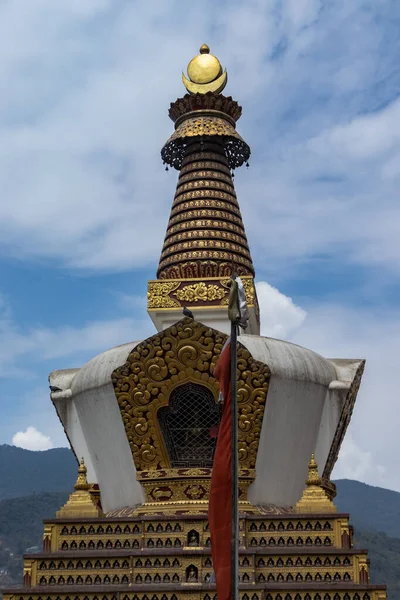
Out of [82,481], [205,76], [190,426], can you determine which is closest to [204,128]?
[205,76]

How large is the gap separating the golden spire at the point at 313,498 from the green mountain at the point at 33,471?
140 m

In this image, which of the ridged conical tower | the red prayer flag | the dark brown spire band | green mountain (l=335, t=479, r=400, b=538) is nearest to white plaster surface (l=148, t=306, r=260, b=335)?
the ridged conical tower

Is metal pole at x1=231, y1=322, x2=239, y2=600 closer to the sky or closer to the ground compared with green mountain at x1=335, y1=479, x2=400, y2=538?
closer to the ground

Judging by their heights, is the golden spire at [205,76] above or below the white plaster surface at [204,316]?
above

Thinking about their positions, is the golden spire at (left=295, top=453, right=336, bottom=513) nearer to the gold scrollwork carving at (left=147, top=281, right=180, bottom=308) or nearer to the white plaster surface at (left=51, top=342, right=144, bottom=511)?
the white plaster surface at (left=51, top=342, right=144, bottom=511)

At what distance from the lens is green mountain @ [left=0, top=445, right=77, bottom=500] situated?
158250 mm

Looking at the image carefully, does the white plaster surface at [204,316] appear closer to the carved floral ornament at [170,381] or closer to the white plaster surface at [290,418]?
the white plaster surface at [290,418]

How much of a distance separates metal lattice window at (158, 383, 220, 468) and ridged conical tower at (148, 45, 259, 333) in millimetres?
2723

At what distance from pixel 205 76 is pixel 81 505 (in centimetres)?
1178

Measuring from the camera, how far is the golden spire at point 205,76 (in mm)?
23312

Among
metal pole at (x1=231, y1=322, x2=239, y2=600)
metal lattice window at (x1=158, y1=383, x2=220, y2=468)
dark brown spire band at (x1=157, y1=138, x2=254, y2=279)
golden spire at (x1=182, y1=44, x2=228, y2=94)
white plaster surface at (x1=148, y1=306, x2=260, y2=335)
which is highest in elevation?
golden spire at (x1=182, y1=44, x2=228, y2=94)

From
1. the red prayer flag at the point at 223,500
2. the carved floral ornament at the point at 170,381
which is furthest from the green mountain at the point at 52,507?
the red prayer flag at the point at 223,500

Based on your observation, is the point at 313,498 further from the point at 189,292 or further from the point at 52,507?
the point at 52,507

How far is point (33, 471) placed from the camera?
556ft
